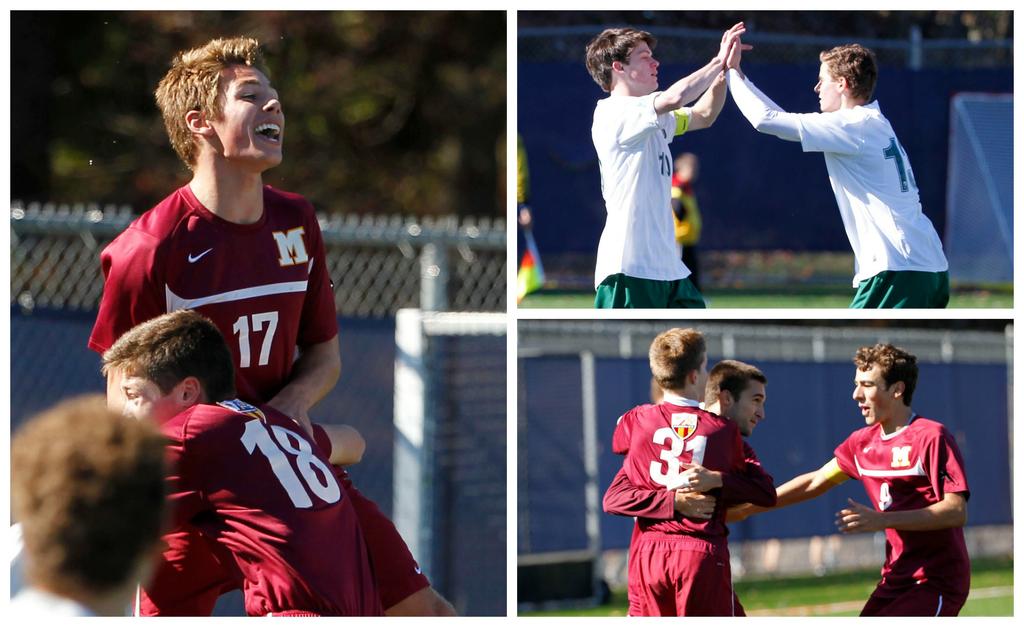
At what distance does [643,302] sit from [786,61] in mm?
4360

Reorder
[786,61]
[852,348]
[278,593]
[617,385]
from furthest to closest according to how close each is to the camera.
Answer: [852,348] → [617,385] → [786,61] → [278,593]

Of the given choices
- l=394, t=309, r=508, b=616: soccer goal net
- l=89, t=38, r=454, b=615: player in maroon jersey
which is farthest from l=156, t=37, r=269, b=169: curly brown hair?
l=394, t=309, r=508, b=616: soccer goal net

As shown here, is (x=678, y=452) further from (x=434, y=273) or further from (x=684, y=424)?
(x=434, y=273)

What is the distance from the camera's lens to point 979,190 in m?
12.1

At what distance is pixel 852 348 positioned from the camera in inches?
421

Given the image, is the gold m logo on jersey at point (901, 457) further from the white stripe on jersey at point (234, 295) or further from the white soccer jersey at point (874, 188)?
the white stripe on jersey at point (234, 295)

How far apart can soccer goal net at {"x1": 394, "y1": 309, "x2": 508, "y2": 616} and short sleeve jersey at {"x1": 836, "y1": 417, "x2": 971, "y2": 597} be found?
272 centimetres

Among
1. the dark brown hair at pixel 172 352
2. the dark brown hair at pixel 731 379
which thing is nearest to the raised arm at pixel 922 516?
the dark brown hair at pixel 731 379

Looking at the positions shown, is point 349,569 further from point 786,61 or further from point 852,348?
point 852,348

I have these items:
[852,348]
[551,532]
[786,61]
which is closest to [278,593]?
[786,61]

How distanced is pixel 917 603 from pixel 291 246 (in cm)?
242

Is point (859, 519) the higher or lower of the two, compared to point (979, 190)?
lower

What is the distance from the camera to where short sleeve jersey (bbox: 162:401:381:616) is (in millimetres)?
3375

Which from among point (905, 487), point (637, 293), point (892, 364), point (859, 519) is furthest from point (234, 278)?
point (905, 487)
